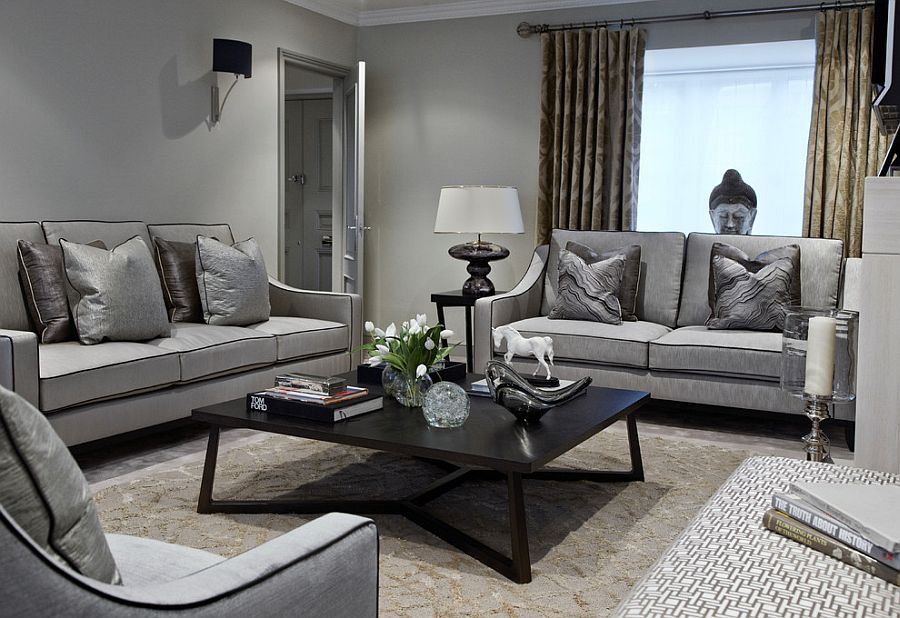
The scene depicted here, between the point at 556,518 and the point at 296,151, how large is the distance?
561 centimetres

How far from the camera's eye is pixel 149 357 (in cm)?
365

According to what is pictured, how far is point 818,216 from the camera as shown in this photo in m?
5.14

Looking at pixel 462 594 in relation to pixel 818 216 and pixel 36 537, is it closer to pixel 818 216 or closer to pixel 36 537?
pixel 36 537

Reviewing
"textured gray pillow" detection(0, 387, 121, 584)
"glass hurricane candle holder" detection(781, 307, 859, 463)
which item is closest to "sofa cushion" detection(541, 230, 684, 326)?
"glass hurricane candle holder" detection(781, 307, 859, 463)

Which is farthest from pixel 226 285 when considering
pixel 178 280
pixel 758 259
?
pixel 758 259

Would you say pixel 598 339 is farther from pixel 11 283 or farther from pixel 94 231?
pixel 11 283

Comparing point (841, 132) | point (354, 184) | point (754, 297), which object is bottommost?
point (754, 297)

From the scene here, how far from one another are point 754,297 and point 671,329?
0.54 m

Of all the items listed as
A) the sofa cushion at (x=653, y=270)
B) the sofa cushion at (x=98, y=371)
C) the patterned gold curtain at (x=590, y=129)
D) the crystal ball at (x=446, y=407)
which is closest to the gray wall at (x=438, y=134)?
the patterned gold curtain at (x=590, y=129)

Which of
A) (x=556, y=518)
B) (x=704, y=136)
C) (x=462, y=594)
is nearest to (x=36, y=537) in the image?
(x=462, y=594)

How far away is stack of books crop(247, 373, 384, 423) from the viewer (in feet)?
9.45

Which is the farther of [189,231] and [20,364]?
[189,231]

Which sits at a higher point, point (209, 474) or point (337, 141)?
point (337, 141)

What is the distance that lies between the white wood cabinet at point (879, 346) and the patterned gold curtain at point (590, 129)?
3.51 m
